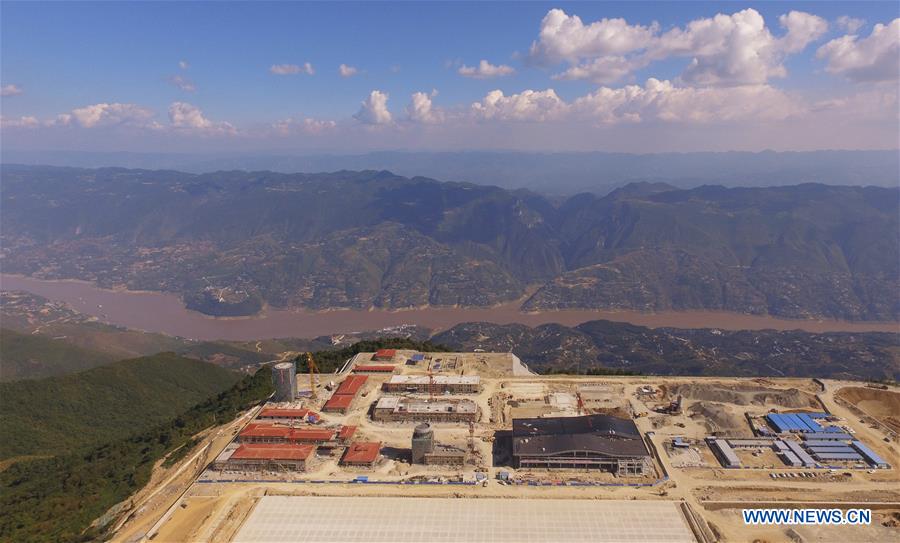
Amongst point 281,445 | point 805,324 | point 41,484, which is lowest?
point 805,324

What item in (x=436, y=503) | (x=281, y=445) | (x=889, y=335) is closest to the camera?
(x=436, y=503)

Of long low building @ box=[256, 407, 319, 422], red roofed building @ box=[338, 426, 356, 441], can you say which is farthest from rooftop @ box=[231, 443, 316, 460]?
long low building @ box=[256, 407, 319, 422]

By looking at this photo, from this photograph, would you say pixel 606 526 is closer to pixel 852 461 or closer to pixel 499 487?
pixel 499 487

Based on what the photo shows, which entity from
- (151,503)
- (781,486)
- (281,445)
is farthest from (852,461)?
(151,503)

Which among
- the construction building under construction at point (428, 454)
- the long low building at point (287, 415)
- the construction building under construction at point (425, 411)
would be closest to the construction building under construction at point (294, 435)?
the long low building at point (287, 415)

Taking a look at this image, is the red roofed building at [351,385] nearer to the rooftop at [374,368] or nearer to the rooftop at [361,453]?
the rooftop at [374,368]
